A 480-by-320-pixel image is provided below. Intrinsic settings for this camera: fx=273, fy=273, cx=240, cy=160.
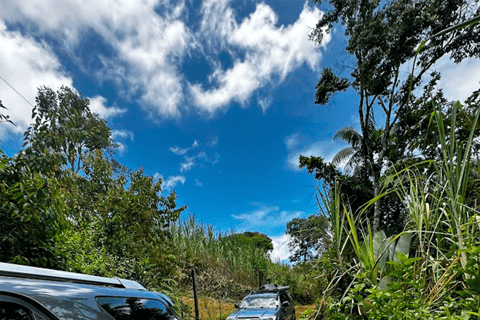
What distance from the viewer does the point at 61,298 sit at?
44.6 inches

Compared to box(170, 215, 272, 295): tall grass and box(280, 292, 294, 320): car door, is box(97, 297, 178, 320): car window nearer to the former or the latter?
box(280, 292, 294, 320): car door

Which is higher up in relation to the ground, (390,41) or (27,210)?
(390,41)

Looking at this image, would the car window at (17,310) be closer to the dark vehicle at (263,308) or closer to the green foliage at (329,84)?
the dark vehicle at (263,308)

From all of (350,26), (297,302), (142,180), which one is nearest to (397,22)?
(350,26)

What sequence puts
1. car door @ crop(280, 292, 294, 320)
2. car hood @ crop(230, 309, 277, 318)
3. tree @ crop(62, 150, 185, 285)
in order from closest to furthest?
tree @ crop(62, 150, 185, 285) < car hood @ crop(230, 309, 277, 318) < car door @ crop(280, 292, 294, 320)

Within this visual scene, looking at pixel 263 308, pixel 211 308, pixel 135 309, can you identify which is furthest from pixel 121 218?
pixel 211 308

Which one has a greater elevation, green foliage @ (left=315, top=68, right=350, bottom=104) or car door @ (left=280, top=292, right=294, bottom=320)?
green foliage @ (left=315, top=68, right=350, bottom=104)

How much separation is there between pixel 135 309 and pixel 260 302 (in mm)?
7535

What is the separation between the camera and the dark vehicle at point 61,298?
99 cm

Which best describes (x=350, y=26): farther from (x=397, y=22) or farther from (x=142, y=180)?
(x=142, y=180)

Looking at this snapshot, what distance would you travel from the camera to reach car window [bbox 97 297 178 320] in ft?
4.56

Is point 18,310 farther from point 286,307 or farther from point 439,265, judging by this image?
point 286,307

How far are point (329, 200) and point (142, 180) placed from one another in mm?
4961


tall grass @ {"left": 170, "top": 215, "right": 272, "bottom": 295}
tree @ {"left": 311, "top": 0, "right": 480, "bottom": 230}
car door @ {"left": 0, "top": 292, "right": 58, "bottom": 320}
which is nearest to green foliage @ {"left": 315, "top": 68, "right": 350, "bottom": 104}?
tree @ {"left": 311, "top": 0, "right": 480, "bottom": 230}
